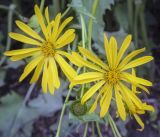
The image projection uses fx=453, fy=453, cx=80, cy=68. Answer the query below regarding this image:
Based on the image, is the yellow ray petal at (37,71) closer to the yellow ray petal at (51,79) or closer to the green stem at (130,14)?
the yellow ray petal at (51,79)

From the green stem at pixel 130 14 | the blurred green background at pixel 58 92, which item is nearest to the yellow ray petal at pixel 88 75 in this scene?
the blurred green background at pixel 58 92

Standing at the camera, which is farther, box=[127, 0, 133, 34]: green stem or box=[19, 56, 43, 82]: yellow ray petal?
box=[127, 0, 133, 34]: green stem

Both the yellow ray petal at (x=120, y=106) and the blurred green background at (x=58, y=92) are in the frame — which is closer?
the yellow ray petal at (x=120, y=106)

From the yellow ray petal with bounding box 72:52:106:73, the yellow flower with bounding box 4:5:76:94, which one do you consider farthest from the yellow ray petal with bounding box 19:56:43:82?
the yellow ray petal with bounding box 72:52:106:73

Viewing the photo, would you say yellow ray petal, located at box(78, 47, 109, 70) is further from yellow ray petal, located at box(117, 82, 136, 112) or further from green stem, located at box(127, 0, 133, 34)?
green stem, located at box(127, 0, 133, 34)

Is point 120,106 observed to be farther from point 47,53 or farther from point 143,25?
point 143,25

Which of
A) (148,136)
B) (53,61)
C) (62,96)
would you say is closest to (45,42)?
(53,61)
